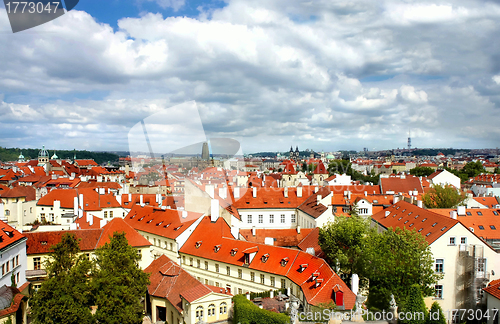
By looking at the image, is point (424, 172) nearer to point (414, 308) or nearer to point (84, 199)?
point (84, 199)

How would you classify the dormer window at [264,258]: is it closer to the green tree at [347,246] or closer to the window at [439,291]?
the green tree at [347,246]

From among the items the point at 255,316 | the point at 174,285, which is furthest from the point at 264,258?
the point at 255,316

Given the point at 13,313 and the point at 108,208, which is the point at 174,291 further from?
the point at 108,208

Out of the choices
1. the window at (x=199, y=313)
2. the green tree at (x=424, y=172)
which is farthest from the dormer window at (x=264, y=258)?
the green tree at (x=424, y=172)

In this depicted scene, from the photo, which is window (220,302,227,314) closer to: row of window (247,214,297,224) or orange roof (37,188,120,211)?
row of window (247,214,297,224)

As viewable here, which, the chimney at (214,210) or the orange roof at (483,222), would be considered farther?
the chimney at (214,210)

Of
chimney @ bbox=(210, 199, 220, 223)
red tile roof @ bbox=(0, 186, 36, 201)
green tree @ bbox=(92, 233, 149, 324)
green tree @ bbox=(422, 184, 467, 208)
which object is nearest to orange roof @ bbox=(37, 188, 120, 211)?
red tile roof @ bbox=(0, 186, 36, 201)
